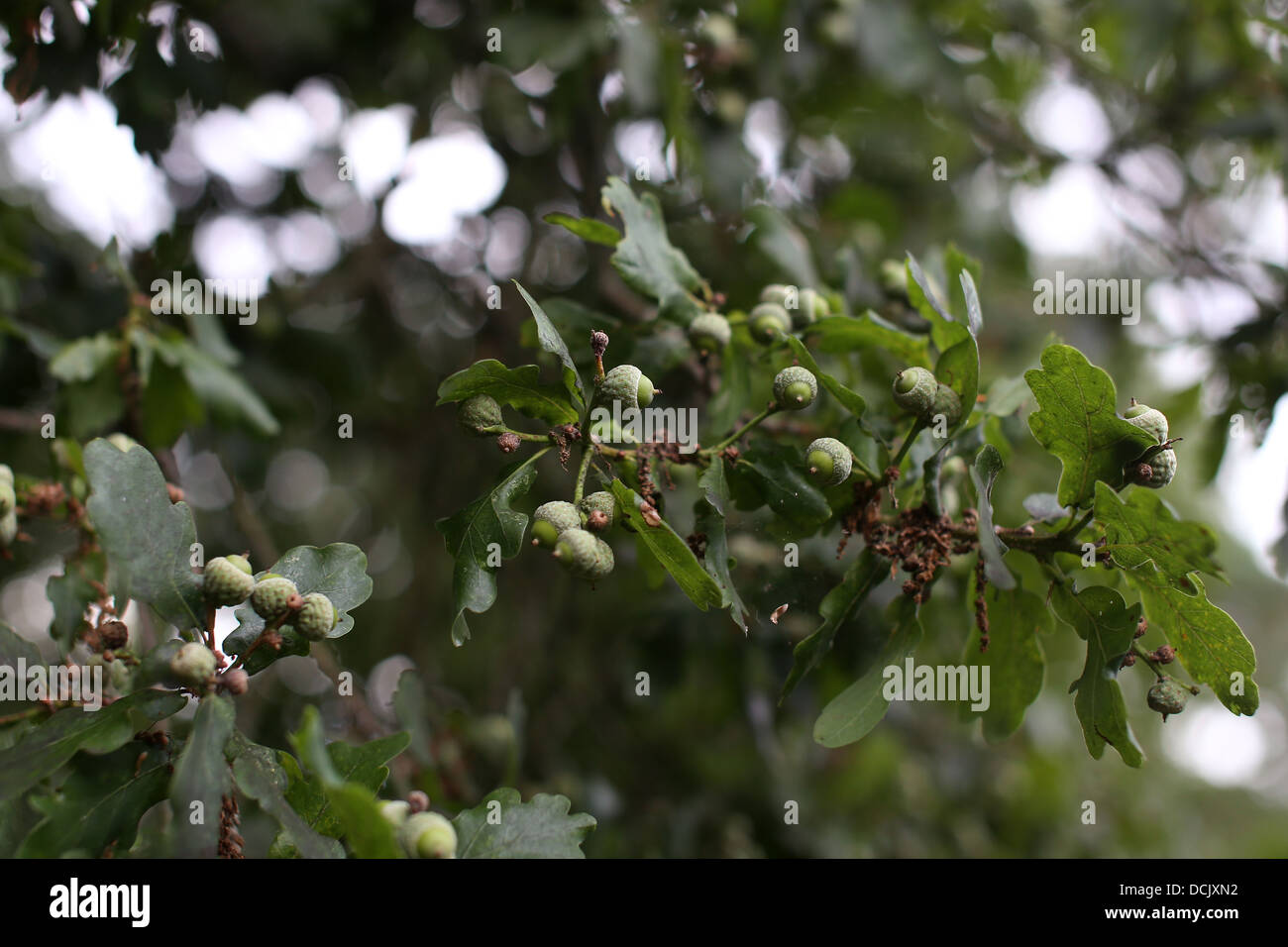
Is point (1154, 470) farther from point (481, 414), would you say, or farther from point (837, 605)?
point (481, 414)

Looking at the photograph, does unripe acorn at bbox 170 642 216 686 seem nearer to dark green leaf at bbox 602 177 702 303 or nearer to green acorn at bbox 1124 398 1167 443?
dark green leaf at bbox 602 177 702 303

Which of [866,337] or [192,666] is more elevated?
[866,337]

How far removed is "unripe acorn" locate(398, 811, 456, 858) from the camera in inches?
57.3

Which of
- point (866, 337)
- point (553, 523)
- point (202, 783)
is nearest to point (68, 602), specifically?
point (202, 783)

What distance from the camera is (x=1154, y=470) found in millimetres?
1717

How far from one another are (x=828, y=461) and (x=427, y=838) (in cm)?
96

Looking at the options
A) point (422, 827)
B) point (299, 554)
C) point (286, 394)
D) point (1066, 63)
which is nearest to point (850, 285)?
point (299, 554)

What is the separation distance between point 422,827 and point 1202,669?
1432 millimetres

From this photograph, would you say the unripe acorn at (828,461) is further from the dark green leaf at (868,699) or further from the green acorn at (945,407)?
the dark green leaf at (868,699)

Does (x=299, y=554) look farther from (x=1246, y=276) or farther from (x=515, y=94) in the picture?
(x=1246, y=276)

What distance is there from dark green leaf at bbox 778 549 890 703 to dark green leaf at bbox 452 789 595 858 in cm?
47

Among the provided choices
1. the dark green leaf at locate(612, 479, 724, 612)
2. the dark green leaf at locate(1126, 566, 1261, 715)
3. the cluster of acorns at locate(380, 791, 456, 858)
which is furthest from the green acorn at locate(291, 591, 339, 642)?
the dark green leaf at locate(1126, 566, 1261, 715)

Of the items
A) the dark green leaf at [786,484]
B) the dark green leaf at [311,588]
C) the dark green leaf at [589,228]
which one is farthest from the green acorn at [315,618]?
the dark green leaf at [589,228]
